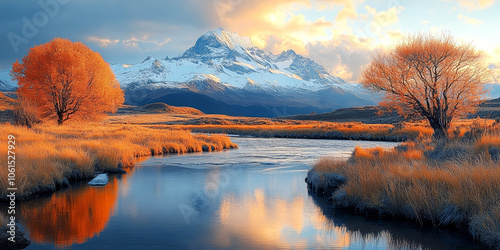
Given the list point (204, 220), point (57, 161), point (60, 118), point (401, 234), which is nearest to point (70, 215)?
point (204, 220)

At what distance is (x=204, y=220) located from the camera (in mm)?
10312

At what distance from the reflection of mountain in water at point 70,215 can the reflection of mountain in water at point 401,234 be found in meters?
6.44

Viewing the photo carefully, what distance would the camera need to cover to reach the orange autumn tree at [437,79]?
24.6m

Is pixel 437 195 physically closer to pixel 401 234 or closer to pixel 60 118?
pixel 401 234

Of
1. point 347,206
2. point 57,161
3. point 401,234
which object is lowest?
point 401,234

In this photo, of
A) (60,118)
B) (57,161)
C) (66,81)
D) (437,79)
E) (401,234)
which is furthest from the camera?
(60,118)

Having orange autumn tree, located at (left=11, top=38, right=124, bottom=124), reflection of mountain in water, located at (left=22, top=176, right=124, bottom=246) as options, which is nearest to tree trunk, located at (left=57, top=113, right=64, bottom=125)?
orange autumn tree, located at (left=11, top=38, right=124, bottom=124)

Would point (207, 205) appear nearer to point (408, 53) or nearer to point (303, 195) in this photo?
point (303, 195)

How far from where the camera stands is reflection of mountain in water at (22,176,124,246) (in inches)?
342

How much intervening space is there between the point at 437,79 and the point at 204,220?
20849 mm

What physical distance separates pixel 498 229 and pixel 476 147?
25.0 ft

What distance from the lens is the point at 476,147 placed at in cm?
1420

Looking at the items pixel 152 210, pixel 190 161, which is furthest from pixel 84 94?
pixel 152 210

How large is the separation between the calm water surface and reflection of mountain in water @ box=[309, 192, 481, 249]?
2cm
